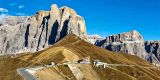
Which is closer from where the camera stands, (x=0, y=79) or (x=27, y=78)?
(x=27, y=78)

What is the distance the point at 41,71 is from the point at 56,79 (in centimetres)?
921

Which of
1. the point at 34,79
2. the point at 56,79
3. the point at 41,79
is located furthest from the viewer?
the point at 56,79

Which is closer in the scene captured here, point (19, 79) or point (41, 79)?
point (19, 79)

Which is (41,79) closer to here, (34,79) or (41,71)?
(34,79)

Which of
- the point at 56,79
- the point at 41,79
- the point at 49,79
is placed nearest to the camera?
the point at 41,79

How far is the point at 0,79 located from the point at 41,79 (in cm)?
2265

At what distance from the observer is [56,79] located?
197 m

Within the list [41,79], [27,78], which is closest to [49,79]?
[41,79]

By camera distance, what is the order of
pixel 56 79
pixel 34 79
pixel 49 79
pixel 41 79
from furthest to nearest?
pixel 56 79 → pixel 49 79 → pixel 41 79 → pixel 34 79

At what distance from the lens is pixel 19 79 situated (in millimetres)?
155500

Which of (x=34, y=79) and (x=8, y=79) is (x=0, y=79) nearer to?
(x=8, y=79)

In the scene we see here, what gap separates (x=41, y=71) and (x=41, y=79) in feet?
99.8

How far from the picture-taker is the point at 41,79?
6619 inches

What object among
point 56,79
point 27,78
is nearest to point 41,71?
point 56,79
